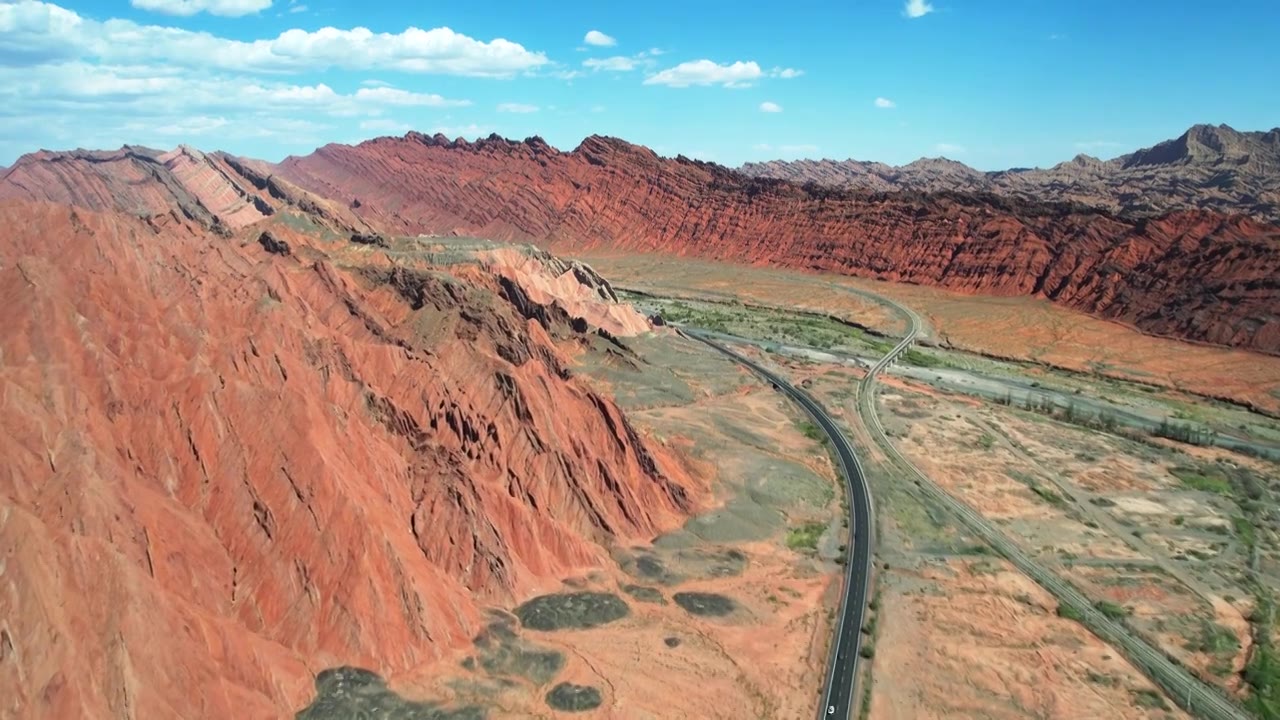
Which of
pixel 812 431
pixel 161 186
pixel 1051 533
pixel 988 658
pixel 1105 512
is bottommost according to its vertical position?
pixel 988 658

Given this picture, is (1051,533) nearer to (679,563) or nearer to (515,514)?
(679,563)

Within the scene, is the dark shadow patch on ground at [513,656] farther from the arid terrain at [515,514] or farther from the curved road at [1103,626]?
the curved road at [1103,626]

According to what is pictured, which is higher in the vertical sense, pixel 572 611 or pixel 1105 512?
pixel 1105 512

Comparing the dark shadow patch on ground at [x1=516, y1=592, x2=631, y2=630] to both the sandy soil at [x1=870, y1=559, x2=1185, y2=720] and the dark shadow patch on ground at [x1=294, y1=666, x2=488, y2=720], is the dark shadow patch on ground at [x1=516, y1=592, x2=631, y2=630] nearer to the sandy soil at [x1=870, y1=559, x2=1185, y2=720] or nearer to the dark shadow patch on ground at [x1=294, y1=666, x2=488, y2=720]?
the dark shadow patch on ground at [x1=294, y1=666, x2=488, y2=720]

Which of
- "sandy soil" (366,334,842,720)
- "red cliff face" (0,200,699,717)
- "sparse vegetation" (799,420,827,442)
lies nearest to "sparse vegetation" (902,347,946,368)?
"sparse vegetation" (799,420,827,442)

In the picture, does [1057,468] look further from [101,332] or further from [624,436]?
[101,332]

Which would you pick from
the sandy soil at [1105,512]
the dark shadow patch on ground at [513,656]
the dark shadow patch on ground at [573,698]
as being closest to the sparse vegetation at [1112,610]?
the sandy soil at [1105,512]

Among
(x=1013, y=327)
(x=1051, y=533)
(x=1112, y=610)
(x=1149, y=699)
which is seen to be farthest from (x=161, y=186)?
(x=1149, y=699)
